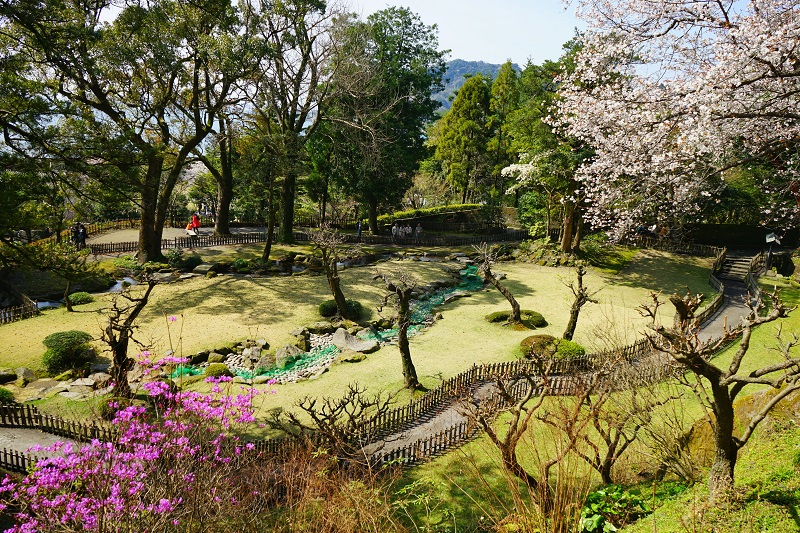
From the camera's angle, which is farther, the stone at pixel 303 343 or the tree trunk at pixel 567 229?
the tree trunk at pixel 567 229

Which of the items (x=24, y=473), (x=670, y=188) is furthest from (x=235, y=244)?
(x=670, y=188)

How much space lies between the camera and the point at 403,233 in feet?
128

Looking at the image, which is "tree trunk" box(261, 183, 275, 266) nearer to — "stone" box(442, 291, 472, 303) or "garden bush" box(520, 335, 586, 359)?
"stone" box(442, 291, 472, 303)

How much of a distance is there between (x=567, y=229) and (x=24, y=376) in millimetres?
28957

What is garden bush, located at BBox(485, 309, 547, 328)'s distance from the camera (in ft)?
62.5

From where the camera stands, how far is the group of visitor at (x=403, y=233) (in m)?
36.0

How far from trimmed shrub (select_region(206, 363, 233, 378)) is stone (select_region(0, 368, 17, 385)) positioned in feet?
18.5

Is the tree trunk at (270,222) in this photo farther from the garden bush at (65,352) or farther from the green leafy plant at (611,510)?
the green leafy plant at (611,510)

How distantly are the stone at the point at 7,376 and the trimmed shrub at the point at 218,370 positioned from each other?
5653mm

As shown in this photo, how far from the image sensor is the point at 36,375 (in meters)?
13.9

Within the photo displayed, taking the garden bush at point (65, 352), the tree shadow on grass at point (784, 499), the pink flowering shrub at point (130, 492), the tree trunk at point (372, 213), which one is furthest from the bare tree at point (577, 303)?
the tree trunk at point (372, 213)

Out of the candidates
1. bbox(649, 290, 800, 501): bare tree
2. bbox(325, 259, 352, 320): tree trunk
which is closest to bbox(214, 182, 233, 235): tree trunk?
bbox(325, 259, 352, 320): tree trunk

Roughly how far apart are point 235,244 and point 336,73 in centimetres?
1403

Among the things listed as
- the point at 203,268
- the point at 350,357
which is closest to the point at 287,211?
the point at 203,268
